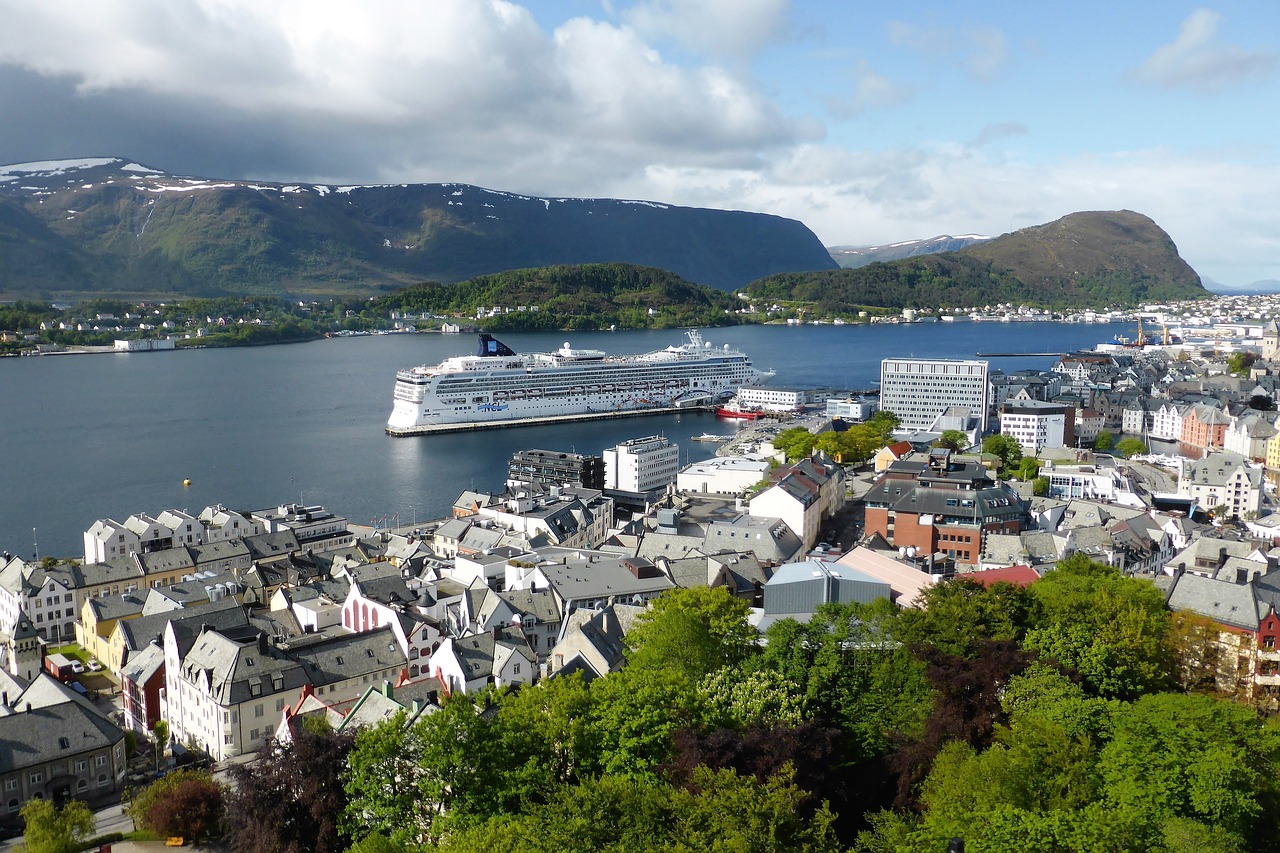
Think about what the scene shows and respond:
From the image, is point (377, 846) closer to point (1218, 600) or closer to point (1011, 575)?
point (1011, 575)

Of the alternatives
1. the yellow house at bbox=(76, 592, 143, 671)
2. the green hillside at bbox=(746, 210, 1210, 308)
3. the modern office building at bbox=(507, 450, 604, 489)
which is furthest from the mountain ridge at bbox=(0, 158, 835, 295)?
the yellow house at bbox=(76, 592, 143, 671)

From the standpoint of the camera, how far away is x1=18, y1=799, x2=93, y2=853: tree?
333 inches

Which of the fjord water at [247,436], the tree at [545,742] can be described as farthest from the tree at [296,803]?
the fjord water at [247,436]

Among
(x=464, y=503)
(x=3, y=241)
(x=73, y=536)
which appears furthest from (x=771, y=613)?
(x=3, y=241)

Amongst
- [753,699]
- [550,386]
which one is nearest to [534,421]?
[550,386]

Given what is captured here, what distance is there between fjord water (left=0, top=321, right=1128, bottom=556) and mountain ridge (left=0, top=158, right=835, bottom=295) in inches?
2091

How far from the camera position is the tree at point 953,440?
2736 cm

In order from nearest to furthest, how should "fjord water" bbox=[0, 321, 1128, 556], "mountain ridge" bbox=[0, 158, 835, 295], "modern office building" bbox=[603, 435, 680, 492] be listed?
"fjord water" bbox=[0, 321, 1128, 556] → "modern office building" bbox=[603, 435, 680, 492] → "mountain ridge" bbox=[0, 158, 835, 295]

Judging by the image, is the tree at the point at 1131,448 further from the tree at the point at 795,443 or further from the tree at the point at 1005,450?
the tree at the point at 795,443

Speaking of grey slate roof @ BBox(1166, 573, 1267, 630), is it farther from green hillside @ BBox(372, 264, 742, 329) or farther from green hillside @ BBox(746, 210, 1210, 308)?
green hillside @ BBox(746, 210, 1210, 308)

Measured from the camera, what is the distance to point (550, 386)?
44250 millimetres

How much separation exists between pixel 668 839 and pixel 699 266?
189 metres

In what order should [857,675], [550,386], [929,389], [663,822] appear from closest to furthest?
[663,822]
[857,675]
[929,389]
[550,386]

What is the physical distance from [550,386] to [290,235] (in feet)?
360
